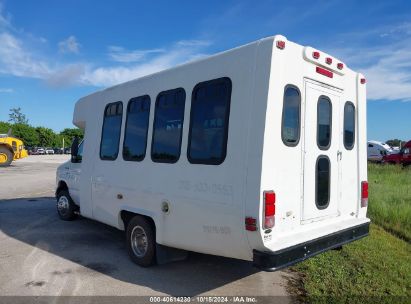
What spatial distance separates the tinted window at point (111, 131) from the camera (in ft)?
21.4

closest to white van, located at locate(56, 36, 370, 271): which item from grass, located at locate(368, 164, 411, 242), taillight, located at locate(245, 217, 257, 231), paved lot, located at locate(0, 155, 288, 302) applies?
taillight, located at locate(245, 217, 257, 231)

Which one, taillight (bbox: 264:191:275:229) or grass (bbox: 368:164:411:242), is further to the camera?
grass (bbox: 368:164:411:242)

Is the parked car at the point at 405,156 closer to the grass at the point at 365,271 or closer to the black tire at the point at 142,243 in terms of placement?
the grass at the point at 365,271

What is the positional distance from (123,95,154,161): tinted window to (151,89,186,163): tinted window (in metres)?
0.26

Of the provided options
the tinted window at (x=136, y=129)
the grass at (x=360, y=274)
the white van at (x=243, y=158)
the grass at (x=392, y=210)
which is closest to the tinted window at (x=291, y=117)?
the white van at (x=243, y=158)

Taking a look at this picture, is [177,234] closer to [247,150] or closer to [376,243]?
[247,150]

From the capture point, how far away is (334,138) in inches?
210

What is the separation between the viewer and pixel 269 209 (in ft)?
13.7

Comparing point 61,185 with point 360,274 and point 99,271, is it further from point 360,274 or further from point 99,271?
point 360,274

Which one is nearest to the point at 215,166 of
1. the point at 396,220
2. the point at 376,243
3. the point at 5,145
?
the point at 376,243

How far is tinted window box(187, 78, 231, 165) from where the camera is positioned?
457 cm

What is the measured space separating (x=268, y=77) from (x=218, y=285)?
2.72m

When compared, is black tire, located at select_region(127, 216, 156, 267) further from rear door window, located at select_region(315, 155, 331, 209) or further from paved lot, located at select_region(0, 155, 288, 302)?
rear door window, located at select_region(315, 155, 331, 209)

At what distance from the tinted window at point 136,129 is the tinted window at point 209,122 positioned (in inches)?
43.6
